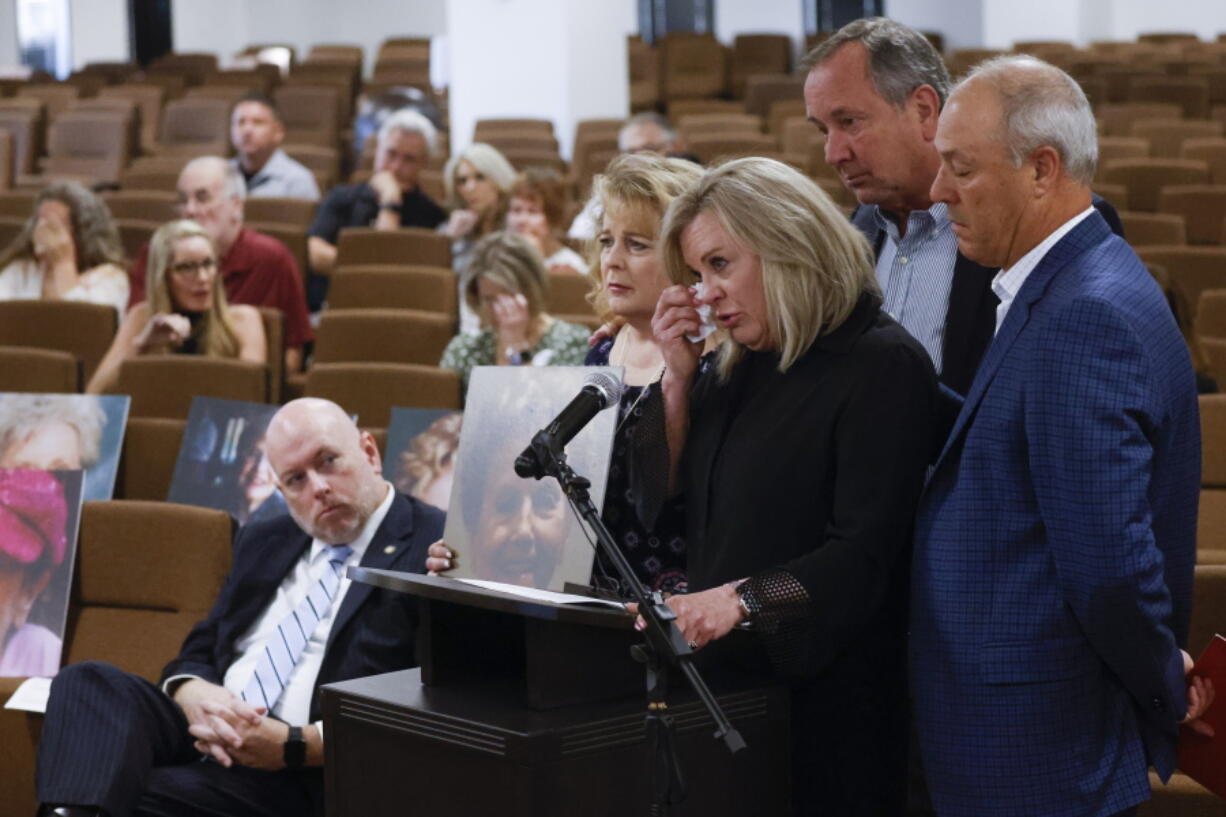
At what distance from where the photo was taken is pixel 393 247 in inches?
246

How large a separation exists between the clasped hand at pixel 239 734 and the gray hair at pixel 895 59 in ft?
4.59

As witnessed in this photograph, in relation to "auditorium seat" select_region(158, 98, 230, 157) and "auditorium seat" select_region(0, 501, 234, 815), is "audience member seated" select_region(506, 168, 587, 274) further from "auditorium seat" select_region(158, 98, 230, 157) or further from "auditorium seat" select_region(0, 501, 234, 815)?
"auditorium seat" select_region(158, 98, 230, 157)

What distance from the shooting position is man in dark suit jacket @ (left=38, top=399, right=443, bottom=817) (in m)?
2.64

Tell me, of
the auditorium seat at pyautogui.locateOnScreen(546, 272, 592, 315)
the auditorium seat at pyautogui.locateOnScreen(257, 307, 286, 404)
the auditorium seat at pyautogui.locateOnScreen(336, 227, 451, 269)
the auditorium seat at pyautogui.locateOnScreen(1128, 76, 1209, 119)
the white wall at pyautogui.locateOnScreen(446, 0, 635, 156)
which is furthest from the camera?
the auditorium seat at pyautogui.locateOnScreen(1128, 76, 1209, 119)

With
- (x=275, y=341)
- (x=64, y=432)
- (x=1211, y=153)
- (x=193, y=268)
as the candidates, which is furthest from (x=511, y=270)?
(x=1211, y=153)

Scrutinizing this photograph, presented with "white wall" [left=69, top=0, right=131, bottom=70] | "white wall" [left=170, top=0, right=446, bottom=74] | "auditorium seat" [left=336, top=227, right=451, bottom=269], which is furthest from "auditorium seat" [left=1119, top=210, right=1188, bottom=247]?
"white wall" [left=69, top=0, right=131, bottom=70]

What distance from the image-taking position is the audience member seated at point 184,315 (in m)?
4.82

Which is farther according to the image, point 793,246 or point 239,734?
point 239,734

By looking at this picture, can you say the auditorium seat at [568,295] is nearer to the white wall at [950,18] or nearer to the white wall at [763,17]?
the white wall at [950,18]

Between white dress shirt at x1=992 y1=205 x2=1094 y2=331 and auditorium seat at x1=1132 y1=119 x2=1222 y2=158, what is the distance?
312 inches

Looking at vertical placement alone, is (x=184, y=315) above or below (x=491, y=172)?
below

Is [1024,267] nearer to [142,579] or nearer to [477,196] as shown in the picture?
[142,579]

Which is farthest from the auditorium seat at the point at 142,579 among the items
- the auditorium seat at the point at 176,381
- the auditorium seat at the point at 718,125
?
the auditorium seat at the point at 718,125

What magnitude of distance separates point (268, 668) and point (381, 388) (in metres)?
1.69
